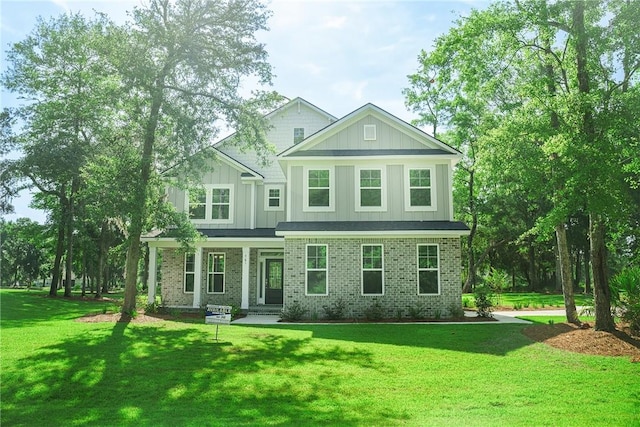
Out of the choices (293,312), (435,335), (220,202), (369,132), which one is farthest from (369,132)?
(435,335)

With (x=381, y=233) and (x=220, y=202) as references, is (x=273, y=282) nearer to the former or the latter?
(x=220, y=202)

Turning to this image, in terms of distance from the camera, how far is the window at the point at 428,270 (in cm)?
1764

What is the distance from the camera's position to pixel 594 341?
11.3 metres

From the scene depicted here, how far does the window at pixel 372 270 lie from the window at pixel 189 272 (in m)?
8.58

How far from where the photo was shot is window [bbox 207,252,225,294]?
21.8 meters

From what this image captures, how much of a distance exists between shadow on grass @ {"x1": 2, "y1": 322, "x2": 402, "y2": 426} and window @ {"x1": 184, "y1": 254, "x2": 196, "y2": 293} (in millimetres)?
9259

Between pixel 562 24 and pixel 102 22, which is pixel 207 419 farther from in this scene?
pixel 102 22

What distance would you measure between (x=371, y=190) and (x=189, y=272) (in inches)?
379

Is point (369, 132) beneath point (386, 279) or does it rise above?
above

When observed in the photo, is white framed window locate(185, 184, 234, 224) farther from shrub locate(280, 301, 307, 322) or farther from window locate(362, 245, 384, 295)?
window locate(362, 245, 384, 295)

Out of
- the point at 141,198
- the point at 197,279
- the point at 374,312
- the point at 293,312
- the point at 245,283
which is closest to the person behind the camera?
the point at 141,198

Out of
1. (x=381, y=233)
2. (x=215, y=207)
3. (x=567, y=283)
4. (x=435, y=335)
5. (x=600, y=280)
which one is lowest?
(x=435, y=335)

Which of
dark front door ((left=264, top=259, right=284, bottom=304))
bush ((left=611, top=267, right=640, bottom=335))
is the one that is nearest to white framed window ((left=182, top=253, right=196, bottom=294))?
dark front door ((left=264, top=259, right=284, bottom=304))

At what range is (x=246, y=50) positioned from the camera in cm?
1681
